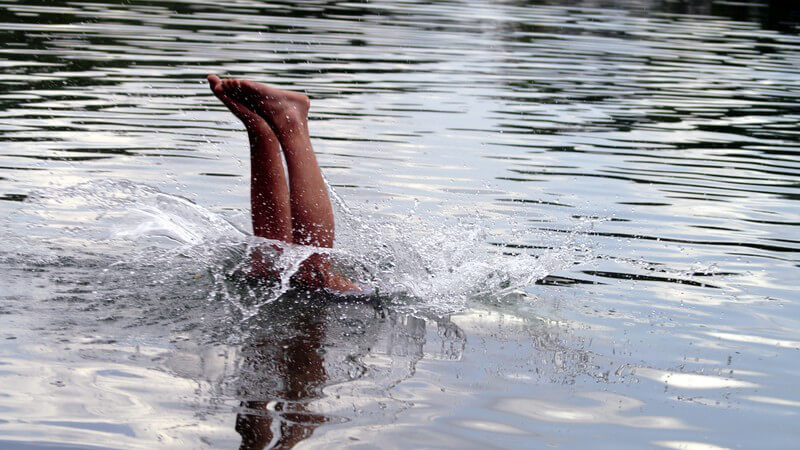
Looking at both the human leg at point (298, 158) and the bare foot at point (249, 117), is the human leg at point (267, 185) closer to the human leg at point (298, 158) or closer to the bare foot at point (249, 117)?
the bare foot at point (249, 117)

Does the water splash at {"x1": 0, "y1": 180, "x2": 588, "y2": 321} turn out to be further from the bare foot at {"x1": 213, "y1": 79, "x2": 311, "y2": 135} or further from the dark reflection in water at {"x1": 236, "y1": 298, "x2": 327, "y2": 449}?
the bare foot at {"x1": 213, "y1": 79, "x2": 311, "y2": 135}

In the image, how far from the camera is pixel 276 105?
23.1 feet

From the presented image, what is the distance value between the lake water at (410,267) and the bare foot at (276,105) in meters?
0.76

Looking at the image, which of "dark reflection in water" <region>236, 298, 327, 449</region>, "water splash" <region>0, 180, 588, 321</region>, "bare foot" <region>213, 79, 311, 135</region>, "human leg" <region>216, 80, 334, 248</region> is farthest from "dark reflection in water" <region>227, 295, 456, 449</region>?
"bare foot" <region>213, 79, 311, 135</region>

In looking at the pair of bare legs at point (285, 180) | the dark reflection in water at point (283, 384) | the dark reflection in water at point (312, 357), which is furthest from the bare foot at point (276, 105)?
the dark reflection in water at point (283, 384)

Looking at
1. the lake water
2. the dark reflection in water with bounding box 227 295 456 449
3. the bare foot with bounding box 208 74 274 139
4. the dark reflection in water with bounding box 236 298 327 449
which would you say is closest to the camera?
the dark reflection in water with bounding box 236 298 327 449

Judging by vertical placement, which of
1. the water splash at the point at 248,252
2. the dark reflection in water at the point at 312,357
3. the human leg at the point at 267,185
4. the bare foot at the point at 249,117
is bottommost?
the dark reflection in water at the point at 312,357

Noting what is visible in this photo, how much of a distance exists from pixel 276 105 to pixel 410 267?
1.34 metres

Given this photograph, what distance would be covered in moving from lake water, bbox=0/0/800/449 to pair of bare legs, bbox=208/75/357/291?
20 cm

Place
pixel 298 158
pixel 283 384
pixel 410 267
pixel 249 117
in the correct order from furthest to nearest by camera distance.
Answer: pixel 410 267 < pixel 249 117 < pixel 298 158 < pixel 283 384

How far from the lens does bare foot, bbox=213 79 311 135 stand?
23.0 ft

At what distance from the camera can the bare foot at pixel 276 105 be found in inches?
277

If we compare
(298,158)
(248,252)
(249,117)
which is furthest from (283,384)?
(249,117)

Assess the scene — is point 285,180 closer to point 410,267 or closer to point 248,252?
point 248,252
